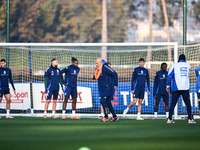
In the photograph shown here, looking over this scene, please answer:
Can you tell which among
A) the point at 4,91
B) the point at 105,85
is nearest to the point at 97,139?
the point at 105,85

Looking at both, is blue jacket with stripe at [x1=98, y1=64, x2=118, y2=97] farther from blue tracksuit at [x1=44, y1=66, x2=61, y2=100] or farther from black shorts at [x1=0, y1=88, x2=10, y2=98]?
black shorts at [x1=0, y1=88, x2=10, y2=98]

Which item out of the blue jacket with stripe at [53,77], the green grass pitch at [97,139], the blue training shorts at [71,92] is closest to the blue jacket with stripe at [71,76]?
the blue training shorts at [71,92]

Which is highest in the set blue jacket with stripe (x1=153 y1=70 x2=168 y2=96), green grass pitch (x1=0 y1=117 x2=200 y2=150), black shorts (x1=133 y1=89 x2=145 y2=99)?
blue jacket with stripe (x1=153 y1=70 x2=168 y2=96)

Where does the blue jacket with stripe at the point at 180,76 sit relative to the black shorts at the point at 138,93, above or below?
above

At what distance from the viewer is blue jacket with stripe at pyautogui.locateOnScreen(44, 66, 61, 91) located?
17.6 m

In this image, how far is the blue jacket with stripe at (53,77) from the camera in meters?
17.6

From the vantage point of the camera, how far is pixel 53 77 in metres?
17.6

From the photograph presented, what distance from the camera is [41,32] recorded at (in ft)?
157

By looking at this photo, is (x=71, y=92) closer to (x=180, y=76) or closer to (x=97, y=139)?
(x=180, y=76)

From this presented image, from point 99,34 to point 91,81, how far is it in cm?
2834

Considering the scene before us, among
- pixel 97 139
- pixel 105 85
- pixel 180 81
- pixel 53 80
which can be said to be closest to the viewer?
pixel 97 139

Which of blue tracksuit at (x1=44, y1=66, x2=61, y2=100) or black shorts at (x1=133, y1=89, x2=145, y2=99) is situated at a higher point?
blue tracksuit at (x1=44, y1=66, x2=61, y2=100)

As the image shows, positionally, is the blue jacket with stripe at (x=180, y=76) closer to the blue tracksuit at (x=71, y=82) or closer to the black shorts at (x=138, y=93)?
the black shorts at (x=138, y=93)

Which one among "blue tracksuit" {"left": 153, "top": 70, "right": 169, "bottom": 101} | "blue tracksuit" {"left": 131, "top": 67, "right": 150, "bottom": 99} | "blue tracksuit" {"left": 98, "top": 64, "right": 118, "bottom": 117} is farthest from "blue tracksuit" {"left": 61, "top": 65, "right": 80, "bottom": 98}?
"blue tracksuit" {"left": 153, "top": 70, "right": 169, "bottom": 101}
